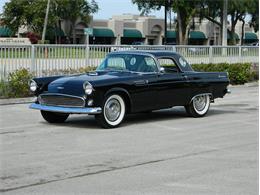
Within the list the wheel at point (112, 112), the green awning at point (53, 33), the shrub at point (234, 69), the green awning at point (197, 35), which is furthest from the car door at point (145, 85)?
the green awning at point (197, 35)

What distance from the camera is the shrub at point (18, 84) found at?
1606cm

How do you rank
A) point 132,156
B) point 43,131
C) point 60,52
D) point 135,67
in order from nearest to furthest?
1. point 132,156
2. point 43,131
3. point 135,67
4. point 60,52

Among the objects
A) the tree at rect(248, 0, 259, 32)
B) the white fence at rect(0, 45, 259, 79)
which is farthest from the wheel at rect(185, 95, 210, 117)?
the tree at rect(248, 0, 259, 32)

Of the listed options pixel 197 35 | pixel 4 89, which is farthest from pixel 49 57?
pixel 197 35

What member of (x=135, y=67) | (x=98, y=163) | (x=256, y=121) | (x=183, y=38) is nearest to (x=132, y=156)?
(x=98, y=163)

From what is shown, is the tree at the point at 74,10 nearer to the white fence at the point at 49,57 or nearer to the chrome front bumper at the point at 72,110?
the white fence at the point at 49,57

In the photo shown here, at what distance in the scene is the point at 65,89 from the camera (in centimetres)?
1072

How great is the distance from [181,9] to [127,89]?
A: 175ft

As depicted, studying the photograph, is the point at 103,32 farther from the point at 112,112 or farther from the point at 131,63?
the point at 112,112

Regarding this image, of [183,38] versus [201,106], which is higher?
[183,38]

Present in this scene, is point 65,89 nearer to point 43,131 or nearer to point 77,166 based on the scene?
point 43,131

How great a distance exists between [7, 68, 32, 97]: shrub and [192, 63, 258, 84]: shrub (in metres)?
7.72

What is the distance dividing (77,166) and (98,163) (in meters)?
Answer: 0.34

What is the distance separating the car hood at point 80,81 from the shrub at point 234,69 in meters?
10.9
